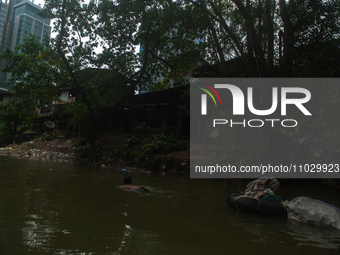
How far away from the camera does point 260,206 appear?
551 centimetres

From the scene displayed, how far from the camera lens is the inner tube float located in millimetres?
5430

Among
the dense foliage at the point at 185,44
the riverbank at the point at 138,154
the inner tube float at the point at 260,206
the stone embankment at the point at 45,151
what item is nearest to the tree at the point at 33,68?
the dense foliage at the point at 185,44

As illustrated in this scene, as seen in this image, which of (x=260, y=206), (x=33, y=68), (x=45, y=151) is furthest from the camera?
(x=45, y=151)

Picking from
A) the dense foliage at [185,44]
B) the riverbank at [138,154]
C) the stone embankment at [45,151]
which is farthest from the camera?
the stone embankment at [45,151]

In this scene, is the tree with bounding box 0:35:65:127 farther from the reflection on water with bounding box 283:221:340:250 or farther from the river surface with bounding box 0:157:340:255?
the reflection on water with bounding box 283:221:340:250

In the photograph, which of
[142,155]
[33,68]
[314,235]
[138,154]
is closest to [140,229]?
[314,235]

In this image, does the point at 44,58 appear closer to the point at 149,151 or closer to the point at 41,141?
the point at 149,151

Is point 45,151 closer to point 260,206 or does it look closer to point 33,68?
point 33,68

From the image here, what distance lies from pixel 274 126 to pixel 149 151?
8143mm

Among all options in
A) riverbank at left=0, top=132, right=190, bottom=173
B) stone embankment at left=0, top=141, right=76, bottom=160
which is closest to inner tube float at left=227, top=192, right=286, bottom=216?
riverbank at left=0, top=132, right=190, bottom=173

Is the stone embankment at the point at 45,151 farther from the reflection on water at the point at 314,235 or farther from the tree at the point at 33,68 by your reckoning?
the reflection on water at the point at 314,235

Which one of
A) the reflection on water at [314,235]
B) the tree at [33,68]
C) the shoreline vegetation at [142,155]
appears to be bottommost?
the reflection on water at [314,235]

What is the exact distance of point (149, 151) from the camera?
54.5ft

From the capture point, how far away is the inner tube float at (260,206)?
543cm
